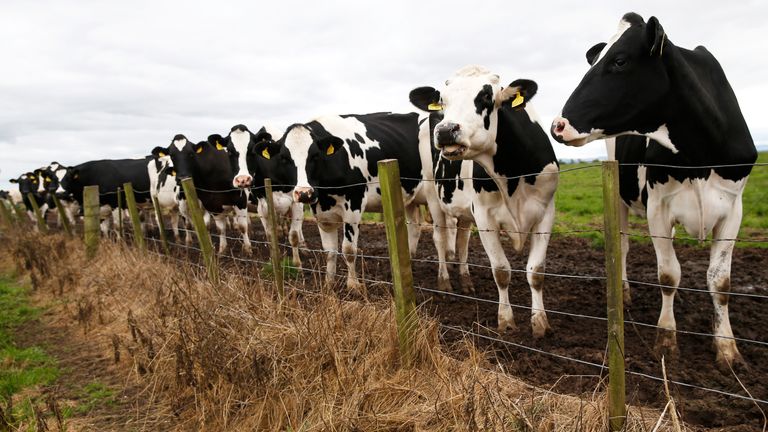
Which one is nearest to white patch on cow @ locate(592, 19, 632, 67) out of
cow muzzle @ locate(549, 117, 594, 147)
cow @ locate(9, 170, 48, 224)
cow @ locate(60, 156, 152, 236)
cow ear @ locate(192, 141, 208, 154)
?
cow muzzle @ locate(549, 117, 594, 147)

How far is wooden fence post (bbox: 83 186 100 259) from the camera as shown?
9867 millimetres

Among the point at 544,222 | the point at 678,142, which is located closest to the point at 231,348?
the point at 544,222

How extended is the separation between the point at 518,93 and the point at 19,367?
517 centimetres

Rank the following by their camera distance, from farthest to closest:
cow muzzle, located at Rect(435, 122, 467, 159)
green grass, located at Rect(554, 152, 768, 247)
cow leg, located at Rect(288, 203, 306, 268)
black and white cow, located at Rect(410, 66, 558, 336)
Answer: green grass, located at Rect(554, 152, 768, 247) < cow leg, located at Rect(288, 203, 306, 268) < black and white cow, located at Rect(410, 66, 558, 336) < cow muzzle, located at Rect(435, 122, 467, 159)

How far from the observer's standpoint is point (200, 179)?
11852mm

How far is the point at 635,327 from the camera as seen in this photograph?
4.04 m

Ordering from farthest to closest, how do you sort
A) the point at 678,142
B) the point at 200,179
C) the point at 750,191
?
the point at 750,191 → the point at 200,179 → the point at 678,142

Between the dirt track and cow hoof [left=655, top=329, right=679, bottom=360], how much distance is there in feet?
0.26

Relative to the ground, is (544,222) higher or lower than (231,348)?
higher

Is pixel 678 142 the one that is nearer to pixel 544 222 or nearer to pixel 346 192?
pixel 544 222

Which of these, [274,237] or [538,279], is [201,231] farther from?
[538,279]

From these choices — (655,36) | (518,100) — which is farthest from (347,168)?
(655,36)

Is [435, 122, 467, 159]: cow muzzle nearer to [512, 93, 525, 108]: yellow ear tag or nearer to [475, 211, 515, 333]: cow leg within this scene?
[512, 93, 525, 108]: yellow ear tag

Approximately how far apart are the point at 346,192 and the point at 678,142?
406 centimetres
